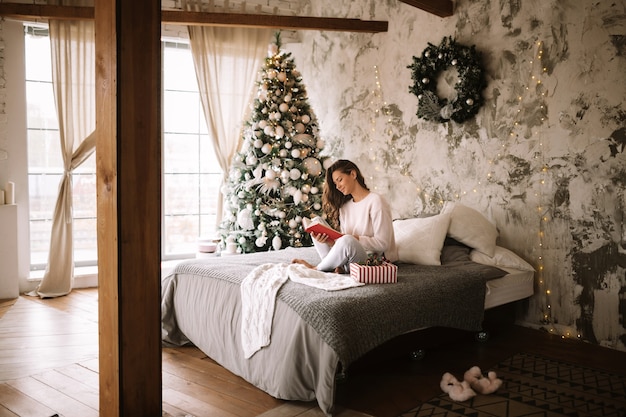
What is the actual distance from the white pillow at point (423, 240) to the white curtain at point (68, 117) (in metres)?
Answer: 3.41

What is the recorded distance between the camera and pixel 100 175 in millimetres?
2711

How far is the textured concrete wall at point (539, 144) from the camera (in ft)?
13.5

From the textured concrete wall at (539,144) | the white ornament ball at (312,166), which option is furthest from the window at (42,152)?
the textured concrete wall at (539,144)

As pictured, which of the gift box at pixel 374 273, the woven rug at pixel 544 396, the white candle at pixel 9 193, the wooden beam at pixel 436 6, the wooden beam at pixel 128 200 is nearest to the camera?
the wooden beam at pixel 128 200

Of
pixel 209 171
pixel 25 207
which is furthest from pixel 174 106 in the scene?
pixel 25 207

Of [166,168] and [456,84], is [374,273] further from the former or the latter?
[166,168]

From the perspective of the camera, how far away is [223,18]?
5.54 metres

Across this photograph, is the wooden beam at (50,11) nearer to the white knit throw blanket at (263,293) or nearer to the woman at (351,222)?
the woman at (351,222)

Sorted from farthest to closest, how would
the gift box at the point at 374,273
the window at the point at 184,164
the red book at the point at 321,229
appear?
the window at the point at 184,164 → the red book at the point at 321,229 → the gift box at the point at 374,273

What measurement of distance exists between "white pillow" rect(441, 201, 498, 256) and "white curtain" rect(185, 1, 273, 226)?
286cm

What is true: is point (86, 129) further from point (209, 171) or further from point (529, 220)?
point (529, 220)

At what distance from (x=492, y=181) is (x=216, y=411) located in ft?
10.3

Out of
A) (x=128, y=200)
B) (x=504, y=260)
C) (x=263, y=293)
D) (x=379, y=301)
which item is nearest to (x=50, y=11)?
(x=128, y=200)

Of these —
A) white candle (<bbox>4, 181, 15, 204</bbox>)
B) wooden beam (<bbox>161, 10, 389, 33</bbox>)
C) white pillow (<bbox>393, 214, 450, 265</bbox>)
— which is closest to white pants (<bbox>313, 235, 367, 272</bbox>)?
white pillow (<bbox>393, 214, 450, 265</bbox>)
